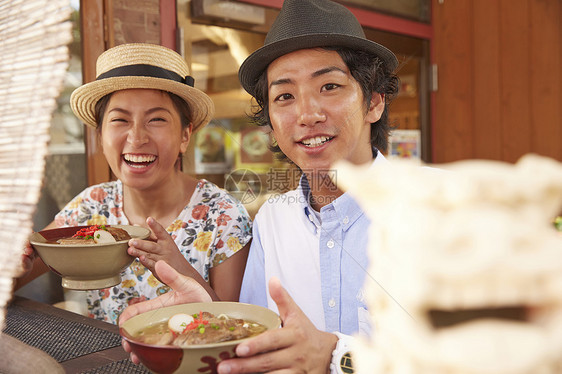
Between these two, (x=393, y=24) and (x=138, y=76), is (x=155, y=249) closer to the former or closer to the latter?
(x=138, y=76)

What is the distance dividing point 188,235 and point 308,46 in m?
0.93

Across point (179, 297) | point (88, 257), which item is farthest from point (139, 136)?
point (179, 297)

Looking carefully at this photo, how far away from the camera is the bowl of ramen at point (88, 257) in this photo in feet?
4.21

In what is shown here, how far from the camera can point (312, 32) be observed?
1478 millimetres

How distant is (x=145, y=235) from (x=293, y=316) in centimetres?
80

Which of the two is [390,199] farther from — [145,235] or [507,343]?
[145,235]

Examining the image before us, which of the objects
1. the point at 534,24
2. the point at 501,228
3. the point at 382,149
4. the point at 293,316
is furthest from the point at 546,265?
the point at 534,24

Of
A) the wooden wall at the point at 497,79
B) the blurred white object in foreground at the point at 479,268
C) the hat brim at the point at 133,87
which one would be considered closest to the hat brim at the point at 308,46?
the hat brim at the point at 133,87

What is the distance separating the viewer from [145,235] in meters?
1.48

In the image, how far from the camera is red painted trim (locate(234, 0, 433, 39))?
3527 mm

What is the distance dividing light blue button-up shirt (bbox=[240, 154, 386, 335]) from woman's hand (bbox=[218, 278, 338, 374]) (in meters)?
0.58


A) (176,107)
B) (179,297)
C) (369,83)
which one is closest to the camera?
(179,297)

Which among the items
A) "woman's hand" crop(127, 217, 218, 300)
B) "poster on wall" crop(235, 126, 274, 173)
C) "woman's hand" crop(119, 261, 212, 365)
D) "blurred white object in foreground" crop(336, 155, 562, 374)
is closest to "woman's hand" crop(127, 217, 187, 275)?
"woman's hand" crop(127, 217, 218, 300)

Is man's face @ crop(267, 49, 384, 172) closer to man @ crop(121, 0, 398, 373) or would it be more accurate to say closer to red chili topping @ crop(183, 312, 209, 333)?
man @ crop(121, 0, 398, 373)
